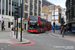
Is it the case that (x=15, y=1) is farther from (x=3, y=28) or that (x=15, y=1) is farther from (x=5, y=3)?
(x=3, y=28)

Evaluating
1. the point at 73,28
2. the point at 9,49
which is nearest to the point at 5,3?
the point at 73,28

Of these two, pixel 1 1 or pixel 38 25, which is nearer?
pixel 38 25

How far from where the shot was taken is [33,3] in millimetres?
50500

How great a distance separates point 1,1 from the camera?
31891 millimetres

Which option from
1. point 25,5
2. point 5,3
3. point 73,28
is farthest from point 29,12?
point 73,28

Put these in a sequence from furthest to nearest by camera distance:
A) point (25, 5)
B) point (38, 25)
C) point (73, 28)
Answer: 1. point (25, 5)
2. point (73, 28)
3. point (38, 25)

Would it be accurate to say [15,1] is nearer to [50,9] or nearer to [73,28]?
[73,28]

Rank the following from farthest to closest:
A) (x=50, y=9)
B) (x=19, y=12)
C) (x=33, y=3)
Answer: (x=50, y=9) < (x=33, y=3) < (x=19, y=12)

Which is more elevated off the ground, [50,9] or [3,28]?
[50,9]

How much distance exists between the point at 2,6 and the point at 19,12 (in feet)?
75.7

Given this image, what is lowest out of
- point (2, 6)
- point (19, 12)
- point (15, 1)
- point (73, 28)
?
point (73, 28)

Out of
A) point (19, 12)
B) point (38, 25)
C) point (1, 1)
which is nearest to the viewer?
point (19, 12)

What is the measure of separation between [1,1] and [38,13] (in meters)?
25.5

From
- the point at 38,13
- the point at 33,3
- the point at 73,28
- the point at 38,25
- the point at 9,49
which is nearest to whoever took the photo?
the point at 9,49
